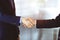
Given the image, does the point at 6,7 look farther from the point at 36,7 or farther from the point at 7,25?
the point at 36,7

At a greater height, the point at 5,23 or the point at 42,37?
the point at 5,23

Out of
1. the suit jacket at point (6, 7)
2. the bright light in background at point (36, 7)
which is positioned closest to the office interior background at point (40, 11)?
the bright light in background at point (36, 7)

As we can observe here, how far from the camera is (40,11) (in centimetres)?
Answer: 102

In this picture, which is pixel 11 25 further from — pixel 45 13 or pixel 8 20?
pixel 45 13

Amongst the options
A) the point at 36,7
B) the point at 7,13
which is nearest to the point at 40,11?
the point at 36,7

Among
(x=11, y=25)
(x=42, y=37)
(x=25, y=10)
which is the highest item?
(x=25, y=10)

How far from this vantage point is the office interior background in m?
1.00

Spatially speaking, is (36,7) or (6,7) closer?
(6,7)

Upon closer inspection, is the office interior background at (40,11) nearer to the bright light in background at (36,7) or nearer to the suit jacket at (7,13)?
the bright light in background at (36,7)

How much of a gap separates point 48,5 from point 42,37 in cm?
30

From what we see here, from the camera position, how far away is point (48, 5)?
1.00 meters

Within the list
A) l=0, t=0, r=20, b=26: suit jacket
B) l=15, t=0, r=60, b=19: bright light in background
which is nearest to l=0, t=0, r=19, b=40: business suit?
l=0, t=0, r=20, b=26: suit jacket

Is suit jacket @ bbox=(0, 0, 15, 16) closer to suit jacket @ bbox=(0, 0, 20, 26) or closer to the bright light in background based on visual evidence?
suit jacket @ bbox=(0, 0, 20, 26)

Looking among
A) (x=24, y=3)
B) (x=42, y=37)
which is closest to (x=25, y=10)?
(x=24, y=3)
